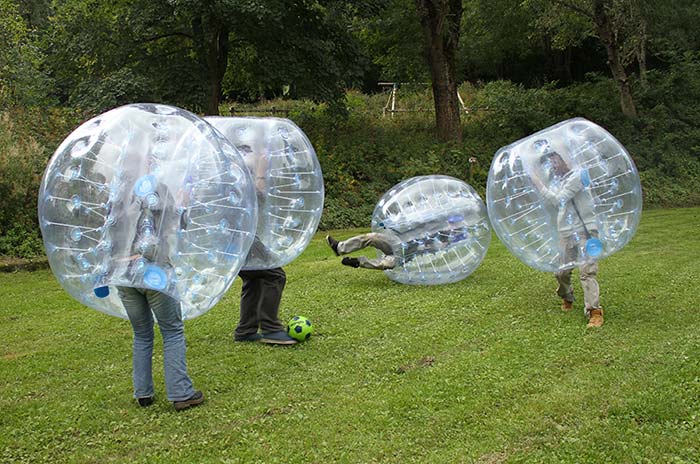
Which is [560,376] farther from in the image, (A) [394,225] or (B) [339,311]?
(A) [394,225]

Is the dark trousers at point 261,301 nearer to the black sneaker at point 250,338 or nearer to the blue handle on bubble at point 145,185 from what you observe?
the black sneaker at point 250,338

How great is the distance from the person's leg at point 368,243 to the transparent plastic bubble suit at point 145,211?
4614 millimetres

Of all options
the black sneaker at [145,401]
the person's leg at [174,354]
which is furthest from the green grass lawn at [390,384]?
the person's leg at [174,354]

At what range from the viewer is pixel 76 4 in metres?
20.1

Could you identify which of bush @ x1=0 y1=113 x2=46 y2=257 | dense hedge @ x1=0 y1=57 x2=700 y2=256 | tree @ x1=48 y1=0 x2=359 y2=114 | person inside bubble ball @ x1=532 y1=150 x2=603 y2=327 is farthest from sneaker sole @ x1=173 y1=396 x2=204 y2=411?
tree @ x1=48 y1=0 x2=359 y2=114

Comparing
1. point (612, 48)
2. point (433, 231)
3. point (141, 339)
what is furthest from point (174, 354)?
point (612, 48)

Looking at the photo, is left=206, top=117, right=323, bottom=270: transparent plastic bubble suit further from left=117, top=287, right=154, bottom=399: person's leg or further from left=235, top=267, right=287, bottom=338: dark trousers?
left=117, top=287, right=154, bottom=399: person's leg

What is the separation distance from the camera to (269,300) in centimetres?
771

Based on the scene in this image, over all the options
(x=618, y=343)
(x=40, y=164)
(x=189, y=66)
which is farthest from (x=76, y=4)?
(x=618, y=343)

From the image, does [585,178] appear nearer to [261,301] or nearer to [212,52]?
[261,301]

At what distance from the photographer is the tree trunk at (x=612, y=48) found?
25.0 meters

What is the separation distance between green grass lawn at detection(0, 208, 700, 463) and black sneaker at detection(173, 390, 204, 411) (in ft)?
0.28

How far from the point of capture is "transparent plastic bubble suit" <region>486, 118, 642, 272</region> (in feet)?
25.6

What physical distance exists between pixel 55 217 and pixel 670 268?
960cm
